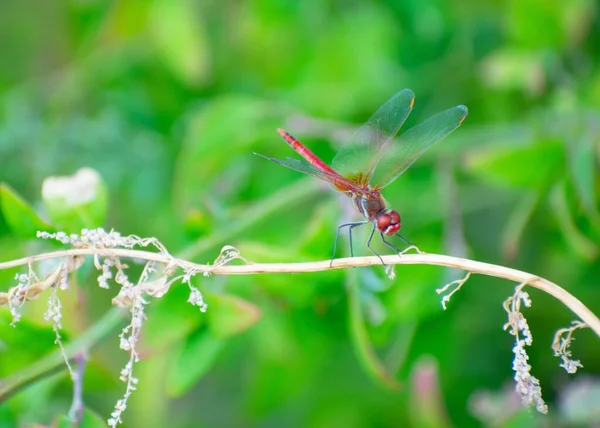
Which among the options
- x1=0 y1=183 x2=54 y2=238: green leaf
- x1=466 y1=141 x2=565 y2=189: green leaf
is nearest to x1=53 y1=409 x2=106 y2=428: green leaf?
x1=0 y1=183 x2=54 y2=238: green leaf

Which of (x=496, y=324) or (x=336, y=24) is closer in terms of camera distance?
(x=496, y=324)

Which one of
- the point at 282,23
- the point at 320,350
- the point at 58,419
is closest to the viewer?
the point at 58,419

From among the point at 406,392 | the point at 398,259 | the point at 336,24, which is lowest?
the point at 406,392

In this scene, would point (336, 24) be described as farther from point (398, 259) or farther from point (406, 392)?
point (398, 259)

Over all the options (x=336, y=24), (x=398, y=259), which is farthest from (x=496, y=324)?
(x=398, y=259)

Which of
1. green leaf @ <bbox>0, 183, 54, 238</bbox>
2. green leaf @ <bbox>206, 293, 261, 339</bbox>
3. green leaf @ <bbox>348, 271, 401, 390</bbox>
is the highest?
green leaf @ <bbox>0, 183, 54, 238</bbox>

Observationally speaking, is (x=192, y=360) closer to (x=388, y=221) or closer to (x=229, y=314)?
(x=229, y=314)

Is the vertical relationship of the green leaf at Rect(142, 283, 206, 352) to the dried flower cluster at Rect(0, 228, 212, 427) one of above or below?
below

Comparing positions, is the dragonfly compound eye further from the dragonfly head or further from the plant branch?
the plant branch
